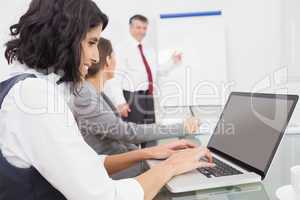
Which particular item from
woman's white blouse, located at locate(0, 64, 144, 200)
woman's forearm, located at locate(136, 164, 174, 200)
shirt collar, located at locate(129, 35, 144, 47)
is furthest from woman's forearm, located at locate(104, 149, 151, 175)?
shirt collar, located at locate(129, 35, 144, 47)

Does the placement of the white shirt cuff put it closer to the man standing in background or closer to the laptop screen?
the laptop screen

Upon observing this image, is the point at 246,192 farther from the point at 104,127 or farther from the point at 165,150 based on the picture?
the point at 104,127

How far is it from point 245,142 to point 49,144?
69cm

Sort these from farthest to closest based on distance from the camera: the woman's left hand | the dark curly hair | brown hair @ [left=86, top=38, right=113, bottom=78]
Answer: brown hair @ [left=86, top=38, right=113, bottom=78] < the woman's left hand < the dark curly hair

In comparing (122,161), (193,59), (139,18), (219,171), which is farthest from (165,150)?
(139,18)

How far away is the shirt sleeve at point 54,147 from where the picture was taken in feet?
2.23

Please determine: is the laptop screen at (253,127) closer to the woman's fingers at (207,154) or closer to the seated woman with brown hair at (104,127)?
the woman's fingers at (207,154)

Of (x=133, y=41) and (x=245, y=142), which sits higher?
(x=133, y=41)

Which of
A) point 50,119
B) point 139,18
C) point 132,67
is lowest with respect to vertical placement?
point 50,119

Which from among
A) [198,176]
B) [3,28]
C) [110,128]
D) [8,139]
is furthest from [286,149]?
[3,28]

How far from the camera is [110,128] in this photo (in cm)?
154

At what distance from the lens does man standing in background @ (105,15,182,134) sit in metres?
3.24

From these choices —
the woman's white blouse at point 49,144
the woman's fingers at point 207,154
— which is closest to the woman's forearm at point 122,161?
the woman's fingers at point 207,154

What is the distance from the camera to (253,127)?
1098 millimetres
